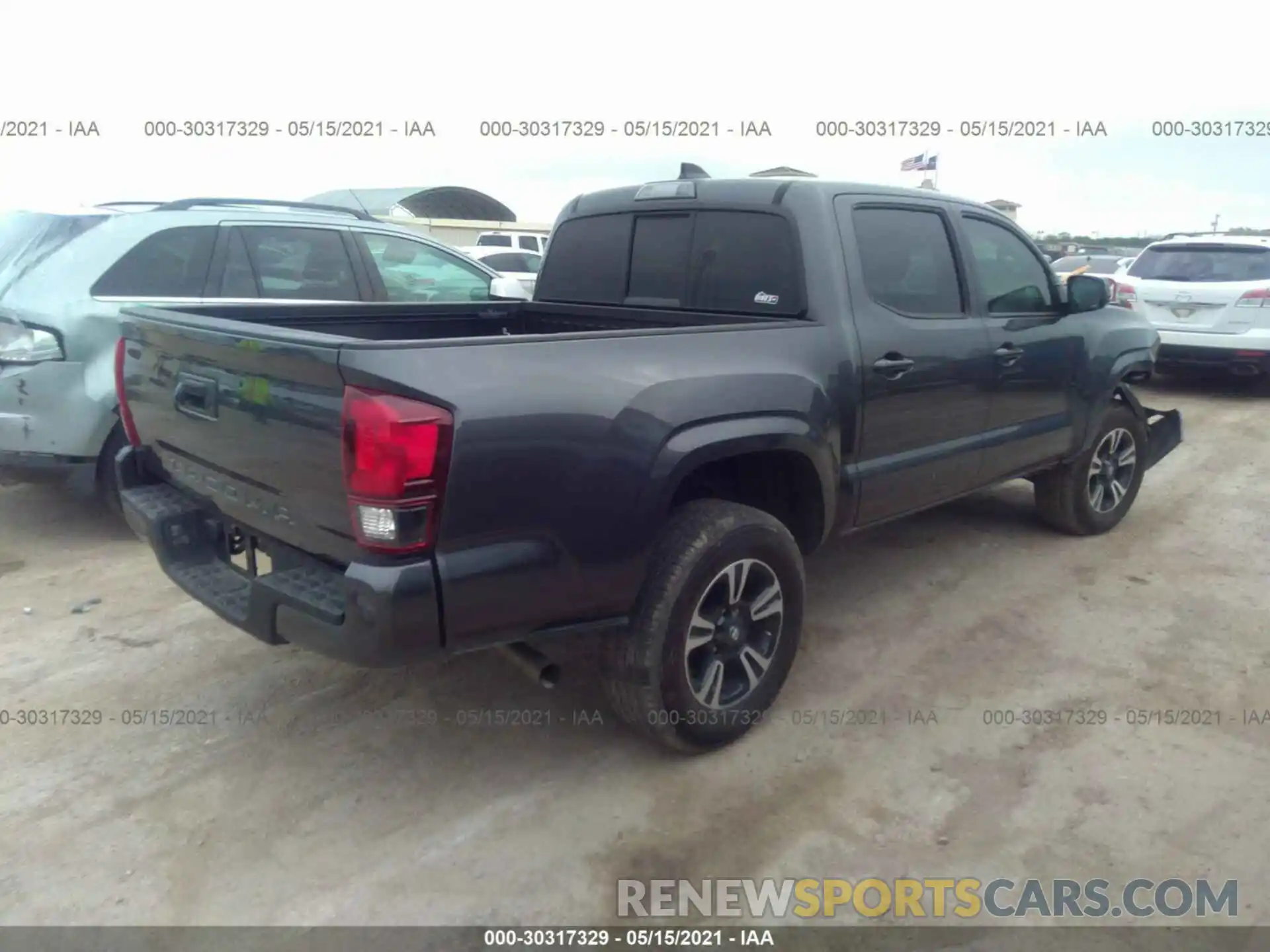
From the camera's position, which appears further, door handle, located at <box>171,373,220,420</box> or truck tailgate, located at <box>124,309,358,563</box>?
door handle, located at <box>171,373,220,420</box>

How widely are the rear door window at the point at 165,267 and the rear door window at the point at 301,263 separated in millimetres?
263

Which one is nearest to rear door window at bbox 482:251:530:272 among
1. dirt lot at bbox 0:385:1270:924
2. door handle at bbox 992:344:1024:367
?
dirt lot at bbox 0:385:1270:924

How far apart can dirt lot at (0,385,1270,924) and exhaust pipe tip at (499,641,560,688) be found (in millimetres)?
438

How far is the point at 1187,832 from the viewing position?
287 cm

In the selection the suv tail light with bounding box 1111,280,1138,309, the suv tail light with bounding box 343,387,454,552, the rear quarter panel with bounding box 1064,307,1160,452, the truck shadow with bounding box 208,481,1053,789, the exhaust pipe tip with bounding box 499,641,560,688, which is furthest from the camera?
the suv tail light with bounding box 1111,280,1138,309

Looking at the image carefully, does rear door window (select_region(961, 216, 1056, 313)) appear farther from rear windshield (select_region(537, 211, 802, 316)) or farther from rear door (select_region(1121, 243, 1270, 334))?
rear door (select_region(1121, 243, 1270, 334))

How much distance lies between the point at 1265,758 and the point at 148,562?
16.1 feet

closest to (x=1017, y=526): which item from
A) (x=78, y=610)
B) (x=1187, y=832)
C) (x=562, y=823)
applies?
(x=1187, y=832)

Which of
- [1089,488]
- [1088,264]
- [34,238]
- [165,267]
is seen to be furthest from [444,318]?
[1088,264]

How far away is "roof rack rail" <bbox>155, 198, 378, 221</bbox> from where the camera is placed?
5477 millimetres

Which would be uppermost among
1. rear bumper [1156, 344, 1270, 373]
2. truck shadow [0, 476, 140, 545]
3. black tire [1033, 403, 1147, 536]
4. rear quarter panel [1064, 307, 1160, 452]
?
rear quarter panel [1064, 307, 1160, 452]

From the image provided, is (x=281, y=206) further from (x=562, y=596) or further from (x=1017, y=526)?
(x=1017, y=526)

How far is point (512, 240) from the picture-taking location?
24.5m

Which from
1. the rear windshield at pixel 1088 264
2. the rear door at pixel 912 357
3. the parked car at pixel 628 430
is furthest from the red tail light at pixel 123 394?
the rear windshield at pixel 1088 264
